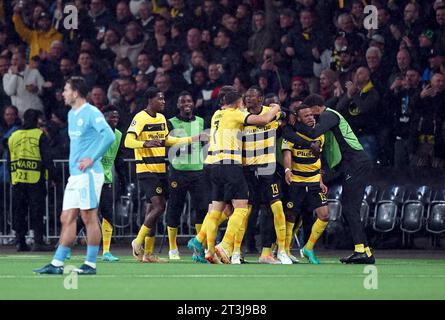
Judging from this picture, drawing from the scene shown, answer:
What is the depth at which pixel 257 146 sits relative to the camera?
63.2 feet

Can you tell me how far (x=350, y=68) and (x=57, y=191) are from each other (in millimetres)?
5911

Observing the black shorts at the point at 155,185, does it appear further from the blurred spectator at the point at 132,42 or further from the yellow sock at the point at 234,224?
the blurred spectator at the point at 132,42

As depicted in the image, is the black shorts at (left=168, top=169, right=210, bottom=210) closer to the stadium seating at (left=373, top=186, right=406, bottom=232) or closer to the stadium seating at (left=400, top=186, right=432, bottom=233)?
the stadium seating at (left=373, top=186, right=406, bottom=232)

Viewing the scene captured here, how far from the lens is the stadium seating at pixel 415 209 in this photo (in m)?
22.5

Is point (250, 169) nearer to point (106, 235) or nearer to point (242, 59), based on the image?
point (106, 235)

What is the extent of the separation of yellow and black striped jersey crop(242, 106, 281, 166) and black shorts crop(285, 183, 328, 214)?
559 millimetres

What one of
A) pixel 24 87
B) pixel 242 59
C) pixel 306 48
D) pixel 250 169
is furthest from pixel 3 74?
pixel 250 169

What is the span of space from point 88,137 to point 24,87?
461 inches

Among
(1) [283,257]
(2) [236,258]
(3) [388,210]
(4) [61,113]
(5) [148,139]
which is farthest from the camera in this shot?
(4) [61,113]

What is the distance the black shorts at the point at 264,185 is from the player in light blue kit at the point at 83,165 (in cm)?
423

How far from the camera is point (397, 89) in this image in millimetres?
22812
